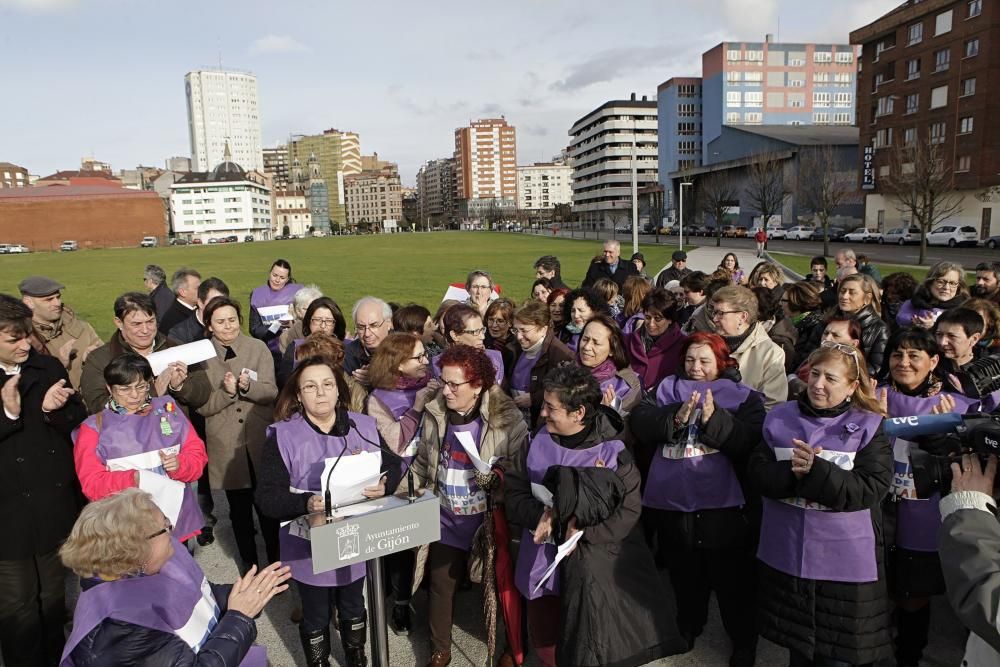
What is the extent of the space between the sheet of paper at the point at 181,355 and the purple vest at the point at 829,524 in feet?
11.7

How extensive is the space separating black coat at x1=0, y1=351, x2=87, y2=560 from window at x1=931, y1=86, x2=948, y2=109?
59965 mm

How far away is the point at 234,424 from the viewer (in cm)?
493

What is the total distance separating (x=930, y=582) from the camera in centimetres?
355

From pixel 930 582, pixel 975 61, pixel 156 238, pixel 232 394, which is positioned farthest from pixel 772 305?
pixel 156 238

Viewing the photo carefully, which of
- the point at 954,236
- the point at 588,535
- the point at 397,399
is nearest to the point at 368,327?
the point at 397,399

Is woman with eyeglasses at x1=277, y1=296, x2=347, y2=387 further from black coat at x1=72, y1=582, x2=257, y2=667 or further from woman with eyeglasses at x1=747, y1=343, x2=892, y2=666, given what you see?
woman with eyeglasses at x1=747, y1=343, x2=892, y2=666

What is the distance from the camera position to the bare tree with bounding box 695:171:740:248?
2288 inches

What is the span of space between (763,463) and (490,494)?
1418 mm

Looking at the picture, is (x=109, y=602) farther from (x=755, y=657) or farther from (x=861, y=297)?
(x=861, y=297)

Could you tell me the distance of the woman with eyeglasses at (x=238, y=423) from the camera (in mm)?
4859

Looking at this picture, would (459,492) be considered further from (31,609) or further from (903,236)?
(903,236)

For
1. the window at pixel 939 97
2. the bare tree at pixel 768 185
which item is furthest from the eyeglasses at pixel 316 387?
the window at pixel 939 97

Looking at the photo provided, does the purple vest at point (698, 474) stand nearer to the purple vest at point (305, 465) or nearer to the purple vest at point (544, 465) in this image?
the purple vest at point (544, 465)

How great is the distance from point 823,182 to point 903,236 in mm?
8345
